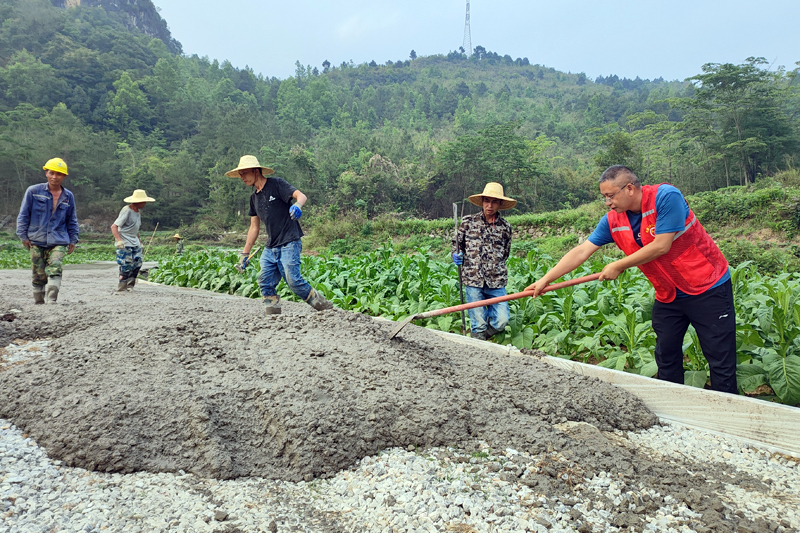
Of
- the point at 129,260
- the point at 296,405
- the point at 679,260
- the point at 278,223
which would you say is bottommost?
the point at 296,405

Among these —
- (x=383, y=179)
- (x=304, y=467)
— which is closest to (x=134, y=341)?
(x=304, y=467)

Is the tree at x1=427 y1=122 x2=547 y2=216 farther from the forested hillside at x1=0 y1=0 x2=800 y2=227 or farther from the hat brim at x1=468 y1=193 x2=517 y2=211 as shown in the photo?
the hat brim at x1=468 y1=193 x2=517 y2=211

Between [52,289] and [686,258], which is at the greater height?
[686,258]

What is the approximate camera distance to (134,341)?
357cm

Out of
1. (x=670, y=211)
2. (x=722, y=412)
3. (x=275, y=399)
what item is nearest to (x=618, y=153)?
(x=670, y=211)

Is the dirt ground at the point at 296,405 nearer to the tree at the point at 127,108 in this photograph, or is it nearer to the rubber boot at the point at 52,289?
the rubber boot at the point at 52,289

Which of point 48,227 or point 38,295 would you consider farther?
point 38,295

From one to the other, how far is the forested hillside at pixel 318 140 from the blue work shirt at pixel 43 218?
2395 cm

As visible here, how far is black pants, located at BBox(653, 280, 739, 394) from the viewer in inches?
118

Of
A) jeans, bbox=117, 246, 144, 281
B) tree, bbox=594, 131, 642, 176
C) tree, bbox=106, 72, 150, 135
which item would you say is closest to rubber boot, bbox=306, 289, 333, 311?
jeans, bbox=117, 246, 144, 281

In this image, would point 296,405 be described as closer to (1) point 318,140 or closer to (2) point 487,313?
(2) point 487,313

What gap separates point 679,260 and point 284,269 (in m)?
3.68

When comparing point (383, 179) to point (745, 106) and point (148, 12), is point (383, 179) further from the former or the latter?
point (148, 12)

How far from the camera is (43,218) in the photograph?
5.99 m
